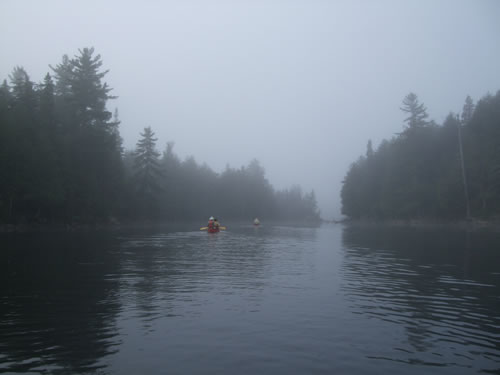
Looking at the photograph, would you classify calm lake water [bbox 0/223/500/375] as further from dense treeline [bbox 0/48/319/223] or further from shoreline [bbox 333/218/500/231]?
shoreline [bbox 333/218/500/231]

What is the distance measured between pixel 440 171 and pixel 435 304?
277 ft

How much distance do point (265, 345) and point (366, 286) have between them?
26.2 ft

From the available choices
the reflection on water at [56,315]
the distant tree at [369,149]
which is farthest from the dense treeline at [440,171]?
the reflection on water at [56,315]

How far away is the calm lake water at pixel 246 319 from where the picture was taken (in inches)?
299

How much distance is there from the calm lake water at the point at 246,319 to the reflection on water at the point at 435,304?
0.05m

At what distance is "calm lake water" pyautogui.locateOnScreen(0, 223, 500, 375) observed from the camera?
7.58 m

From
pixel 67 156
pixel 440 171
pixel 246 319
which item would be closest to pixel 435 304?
pixel 246 319

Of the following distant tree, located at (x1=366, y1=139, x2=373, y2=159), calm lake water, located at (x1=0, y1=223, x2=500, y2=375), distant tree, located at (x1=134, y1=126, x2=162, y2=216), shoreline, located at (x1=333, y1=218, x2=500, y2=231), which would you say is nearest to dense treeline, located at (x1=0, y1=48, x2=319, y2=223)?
distant tree, located at (x1=134, y1=126, x2=162, y2=216)

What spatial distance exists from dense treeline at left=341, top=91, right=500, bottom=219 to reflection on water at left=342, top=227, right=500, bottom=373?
5565 cm

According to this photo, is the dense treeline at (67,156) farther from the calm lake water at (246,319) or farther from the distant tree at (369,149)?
the distant tree at (369,149)

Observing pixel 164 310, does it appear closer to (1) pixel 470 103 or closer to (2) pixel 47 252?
(2) pixel 47 252

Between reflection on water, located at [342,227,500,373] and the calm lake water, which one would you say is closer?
the calm lake water

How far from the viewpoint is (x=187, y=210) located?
104m

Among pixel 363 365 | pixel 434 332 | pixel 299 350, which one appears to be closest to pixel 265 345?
pixel 299 350
